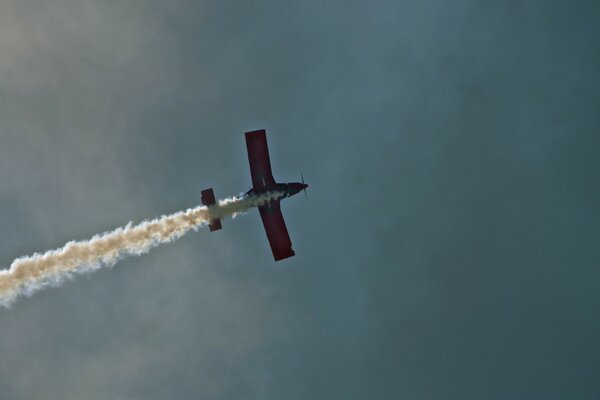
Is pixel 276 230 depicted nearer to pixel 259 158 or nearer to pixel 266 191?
pixel 266 191

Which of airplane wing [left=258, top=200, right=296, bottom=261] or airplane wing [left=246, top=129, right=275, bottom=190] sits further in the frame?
airplane wing [left=258, top=200, right=296, bottom=261]

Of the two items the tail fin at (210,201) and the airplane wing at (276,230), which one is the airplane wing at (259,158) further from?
the tail fin at (210,201)

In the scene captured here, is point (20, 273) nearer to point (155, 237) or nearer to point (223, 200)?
point (155, 237)

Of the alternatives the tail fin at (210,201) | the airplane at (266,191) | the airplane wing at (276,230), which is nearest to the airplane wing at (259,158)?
the airplane at (266,191)

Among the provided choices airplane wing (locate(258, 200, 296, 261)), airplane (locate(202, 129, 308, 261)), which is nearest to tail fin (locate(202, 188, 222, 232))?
airplane (locate(202, 129, 308, 261))

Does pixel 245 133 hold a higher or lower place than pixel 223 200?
higher

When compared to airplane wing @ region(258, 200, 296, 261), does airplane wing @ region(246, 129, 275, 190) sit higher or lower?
higher

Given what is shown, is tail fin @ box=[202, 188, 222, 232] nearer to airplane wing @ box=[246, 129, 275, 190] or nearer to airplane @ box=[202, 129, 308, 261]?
airplane @ box=[202, 129, 308, 261]

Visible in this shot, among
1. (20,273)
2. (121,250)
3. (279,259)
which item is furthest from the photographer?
(279,259)

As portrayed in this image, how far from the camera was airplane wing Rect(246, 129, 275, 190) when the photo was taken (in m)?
64.8

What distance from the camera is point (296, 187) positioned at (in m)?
66.6

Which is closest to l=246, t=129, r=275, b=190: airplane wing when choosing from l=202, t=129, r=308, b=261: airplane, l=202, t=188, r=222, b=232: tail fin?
l=202, t=129, r=308, b=261: airplane

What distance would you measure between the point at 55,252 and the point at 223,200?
1709cm

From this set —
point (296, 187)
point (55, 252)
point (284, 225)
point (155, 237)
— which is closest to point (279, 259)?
point (284, 225)
